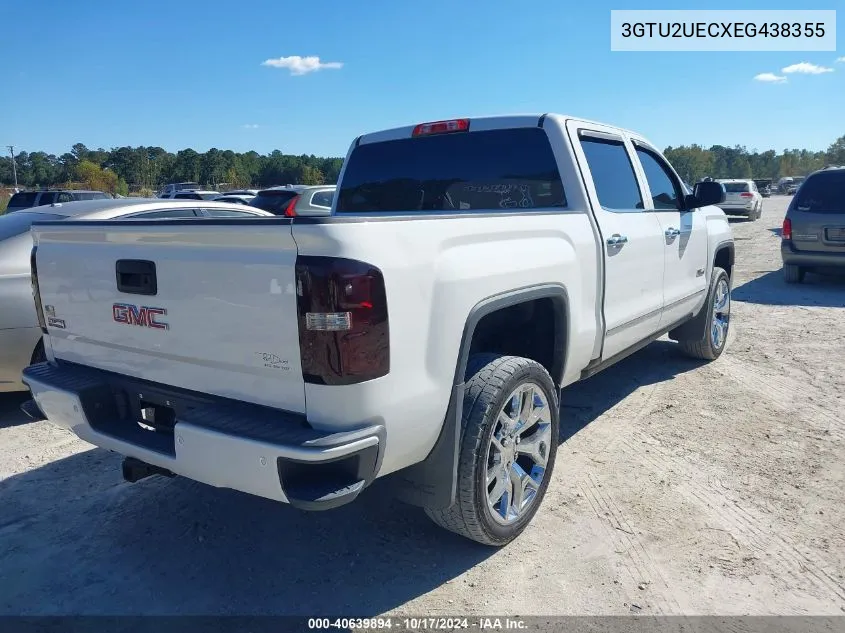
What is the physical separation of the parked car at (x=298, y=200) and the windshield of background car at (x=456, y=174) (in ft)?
21.6

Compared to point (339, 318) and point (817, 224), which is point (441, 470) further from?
point (817, 224)

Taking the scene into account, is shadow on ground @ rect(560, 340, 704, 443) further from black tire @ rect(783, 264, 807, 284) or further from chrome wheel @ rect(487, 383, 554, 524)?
black tire @ rect(783, 264, 807, 284)

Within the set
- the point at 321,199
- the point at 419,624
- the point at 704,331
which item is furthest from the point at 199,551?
the point at 321,199

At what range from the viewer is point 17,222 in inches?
199

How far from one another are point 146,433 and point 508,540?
171 centimetres

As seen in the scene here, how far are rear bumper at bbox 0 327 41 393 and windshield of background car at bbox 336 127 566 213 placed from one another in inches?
92.8

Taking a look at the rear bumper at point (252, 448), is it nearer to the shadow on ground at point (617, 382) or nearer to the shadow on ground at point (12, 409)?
the shadow on ground at point (617, 382)

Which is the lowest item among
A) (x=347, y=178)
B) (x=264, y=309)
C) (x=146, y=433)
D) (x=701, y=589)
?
(x=701, y=589)

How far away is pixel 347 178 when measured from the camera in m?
4.72

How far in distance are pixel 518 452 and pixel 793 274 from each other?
9720 mm

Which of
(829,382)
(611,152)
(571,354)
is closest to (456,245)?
(571,354)

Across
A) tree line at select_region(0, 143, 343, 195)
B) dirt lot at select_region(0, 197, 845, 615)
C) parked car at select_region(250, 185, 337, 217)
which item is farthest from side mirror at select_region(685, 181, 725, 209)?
tree line at select_region(0, 143, 343, 195)

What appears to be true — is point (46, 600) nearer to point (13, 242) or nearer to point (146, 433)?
point (146, 433)

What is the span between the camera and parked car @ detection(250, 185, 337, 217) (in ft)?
39.6
